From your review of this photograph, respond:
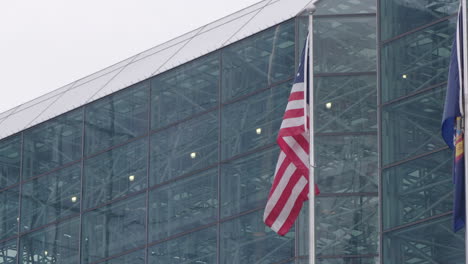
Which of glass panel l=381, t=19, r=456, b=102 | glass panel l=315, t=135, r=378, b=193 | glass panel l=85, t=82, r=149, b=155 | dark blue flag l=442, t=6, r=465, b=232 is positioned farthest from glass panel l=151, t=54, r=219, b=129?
dark blue flag l=442, t=6, r=465, b=232

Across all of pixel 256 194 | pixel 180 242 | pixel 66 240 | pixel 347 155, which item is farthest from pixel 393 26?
pixel 66 240

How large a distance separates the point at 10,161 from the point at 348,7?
16.0 meters

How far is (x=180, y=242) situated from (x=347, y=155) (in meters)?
6.84

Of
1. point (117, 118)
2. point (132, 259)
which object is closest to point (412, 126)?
point (132, 259)

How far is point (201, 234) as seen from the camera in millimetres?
44625

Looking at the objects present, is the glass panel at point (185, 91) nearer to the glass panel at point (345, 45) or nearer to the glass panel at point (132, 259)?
the glass panel at point (132, 259)

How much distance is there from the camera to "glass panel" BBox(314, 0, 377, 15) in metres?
43.1

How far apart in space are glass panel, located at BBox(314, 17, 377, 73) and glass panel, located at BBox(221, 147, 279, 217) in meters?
3.12

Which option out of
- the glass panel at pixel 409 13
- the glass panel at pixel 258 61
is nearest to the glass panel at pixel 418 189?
the glass panel at pixel 409 13

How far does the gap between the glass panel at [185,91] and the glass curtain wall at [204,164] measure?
0.15 ft

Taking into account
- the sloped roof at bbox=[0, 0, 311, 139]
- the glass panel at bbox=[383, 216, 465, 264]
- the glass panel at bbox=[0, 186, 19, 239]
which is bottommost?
the glass panel at bbox=[383, 216, 465, 264]

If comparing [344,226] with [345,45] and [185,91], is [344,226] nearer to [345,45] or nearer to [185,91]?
[345,45]

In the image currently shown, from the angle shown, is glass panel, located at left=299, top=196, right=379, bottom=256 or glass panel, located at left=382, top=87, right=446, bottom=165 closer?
glass panel, located at left=382, top=87, right=446, bottom=165

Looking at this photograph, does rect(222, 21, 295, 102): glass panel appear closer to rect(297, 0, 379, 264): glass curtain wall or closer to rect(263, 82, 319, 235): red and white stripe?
rect(297, 0, 379, 264): glass curtain wall
